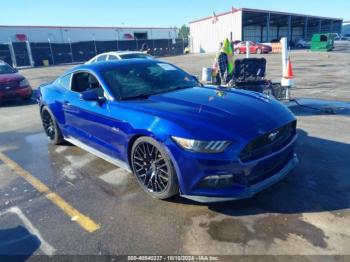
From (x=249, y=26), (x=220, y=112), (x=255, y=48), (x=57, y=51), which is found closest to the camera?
(x=220, y=112)

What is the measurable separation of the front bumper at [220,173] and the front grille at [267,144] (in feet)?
0.17

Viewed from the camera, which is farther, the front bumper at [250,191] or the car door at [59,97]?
the car door at [59,97]

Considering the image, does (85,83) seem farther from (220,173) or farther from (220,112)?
(220,173)

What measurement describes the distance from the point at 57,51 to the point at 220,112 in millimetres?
37807

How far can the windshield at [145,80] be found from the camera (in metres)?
4.23

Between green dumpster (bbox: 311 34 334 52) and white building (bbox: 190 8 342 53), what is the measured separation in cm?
1114

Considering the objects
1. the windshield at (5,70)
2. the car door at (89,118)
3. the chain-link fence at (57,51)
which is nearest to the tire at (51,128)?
the car door at (89,118)

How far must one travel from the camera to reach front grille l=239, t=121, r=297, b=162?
3.10 metres

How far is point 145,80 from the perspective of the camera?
449cm

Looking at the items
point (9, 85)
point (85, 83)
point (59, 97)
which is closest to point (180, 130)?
point (85, 83)

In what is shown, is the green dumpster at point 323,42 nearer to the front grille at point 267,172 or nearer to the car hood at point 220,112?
the car hood at point 220,112

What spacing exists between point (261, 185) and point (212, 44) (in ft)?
156

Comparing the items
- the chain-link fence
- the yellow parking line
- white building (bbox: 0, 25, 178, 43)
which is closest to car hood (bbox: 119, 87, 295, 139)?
the yellow parking line

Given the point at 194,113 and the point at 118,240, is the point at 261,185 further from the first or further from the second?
the point at 118,240
